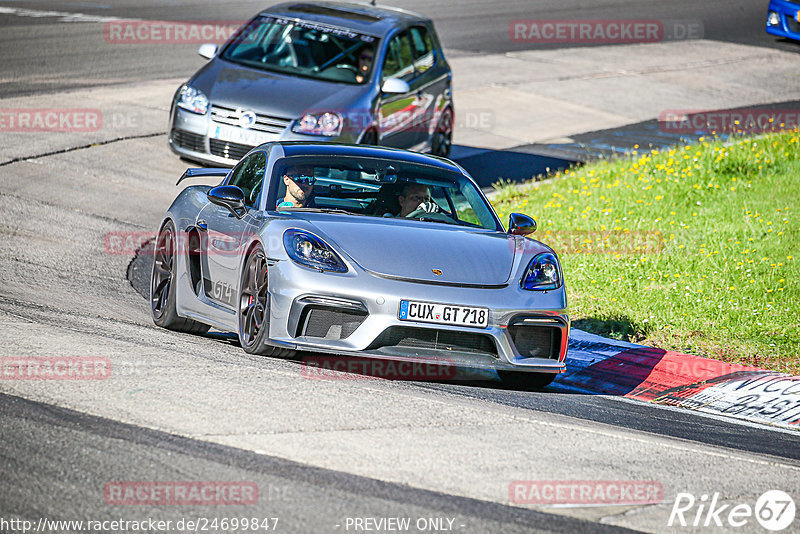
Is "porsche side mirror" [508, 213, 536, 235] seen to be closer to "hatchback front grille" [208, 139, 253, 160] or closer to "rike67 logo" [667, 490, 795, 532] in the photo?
"rike67 logo" [667, 490, 795, 532]

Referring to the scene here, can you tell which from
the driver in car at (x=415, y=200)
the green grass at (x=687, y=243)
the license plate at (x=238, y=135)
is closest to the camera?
the driver in car at (x=415, y=200)

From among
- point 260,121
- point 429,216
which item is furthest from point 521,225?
point 260,121

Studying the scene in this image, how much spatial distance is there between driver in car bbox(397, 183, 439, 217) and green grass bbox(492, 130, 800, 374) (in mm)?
2402

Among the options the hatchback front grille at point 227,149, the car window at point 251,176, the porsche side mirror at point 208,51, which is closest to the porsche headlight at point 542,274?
the car window at point 251,176

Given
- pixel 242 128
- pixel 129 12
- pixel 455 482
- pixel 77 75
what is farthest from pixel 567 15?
pixel 455 482

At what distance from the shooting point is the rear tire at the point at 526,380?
312 inches

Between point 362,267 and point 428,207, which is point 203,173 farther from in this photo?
point 362,267

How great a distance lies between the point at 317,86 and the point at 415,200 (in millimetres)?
5581

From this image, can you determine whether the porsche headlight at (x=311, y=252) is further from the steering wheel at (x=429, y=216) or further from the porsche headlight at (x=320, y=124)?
the porsche headlight at (x=320, y=124)

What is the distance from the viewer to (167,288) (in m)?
8.74

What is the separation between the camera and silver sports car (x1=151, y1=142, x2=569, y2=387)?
23.0 ft

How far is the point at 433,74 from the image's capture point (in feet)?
51.4

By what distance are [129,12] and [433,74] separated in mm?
A: 10865

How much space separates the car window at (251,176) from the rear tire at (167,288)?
0.60m
